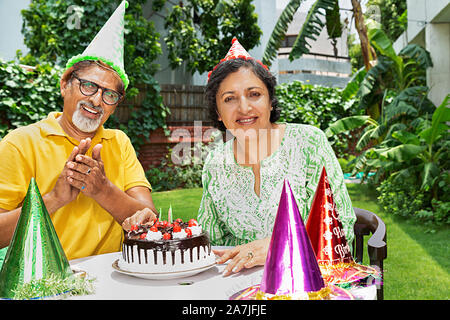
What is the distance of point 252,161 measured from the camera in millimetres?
2250

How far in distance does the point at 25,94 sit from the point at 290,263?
6598 millimetres

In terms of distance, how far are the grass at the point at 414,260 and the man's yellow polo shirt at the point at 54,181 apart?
161 centimetres

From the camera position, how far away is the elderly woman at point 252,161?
206 centimetres

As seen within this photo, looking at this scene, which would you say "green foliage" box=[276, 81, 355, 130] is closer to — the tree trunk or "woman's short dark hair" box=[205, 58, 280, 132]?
the tree trunk

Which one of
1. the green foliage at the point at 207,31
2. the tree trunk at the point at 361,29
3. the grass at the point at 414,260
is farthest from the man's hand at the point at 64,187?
the green foliage at the point at 207,31

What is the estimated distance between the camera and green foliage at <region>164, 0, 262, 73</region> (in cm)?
1042

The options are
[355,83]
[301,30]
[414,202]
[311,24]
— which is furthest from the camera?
[355,83]

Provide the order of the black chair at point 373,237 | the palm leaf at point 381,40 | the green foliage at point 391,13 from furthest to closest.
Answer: the green foliage at point 391,13 < the palm leaf at point 381,40 < the black chair at point 373,237

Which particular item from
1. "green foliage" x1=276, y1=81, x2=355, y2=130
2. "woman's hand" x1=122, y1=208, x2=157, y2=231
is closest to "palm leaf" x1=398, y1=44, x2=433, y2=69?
"green foliage" x1=276, y1=81, x2=355, y2=130

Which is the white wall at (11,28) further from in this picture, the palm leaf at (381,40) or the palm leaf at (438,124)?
the palm leaf at (438,124)

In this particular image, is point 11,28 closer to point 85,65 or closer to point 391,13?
point 85,65

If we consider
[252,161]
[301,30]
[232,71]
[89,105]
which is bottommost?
[252,161]

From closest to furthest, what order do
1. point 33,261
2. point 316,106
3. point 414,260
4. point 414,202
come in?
point 33,261 → point 414,260 → point 414,202 → point 316,106

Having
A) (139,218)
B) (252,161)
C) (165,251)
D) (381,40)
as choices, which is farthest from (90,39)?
(165,251)
